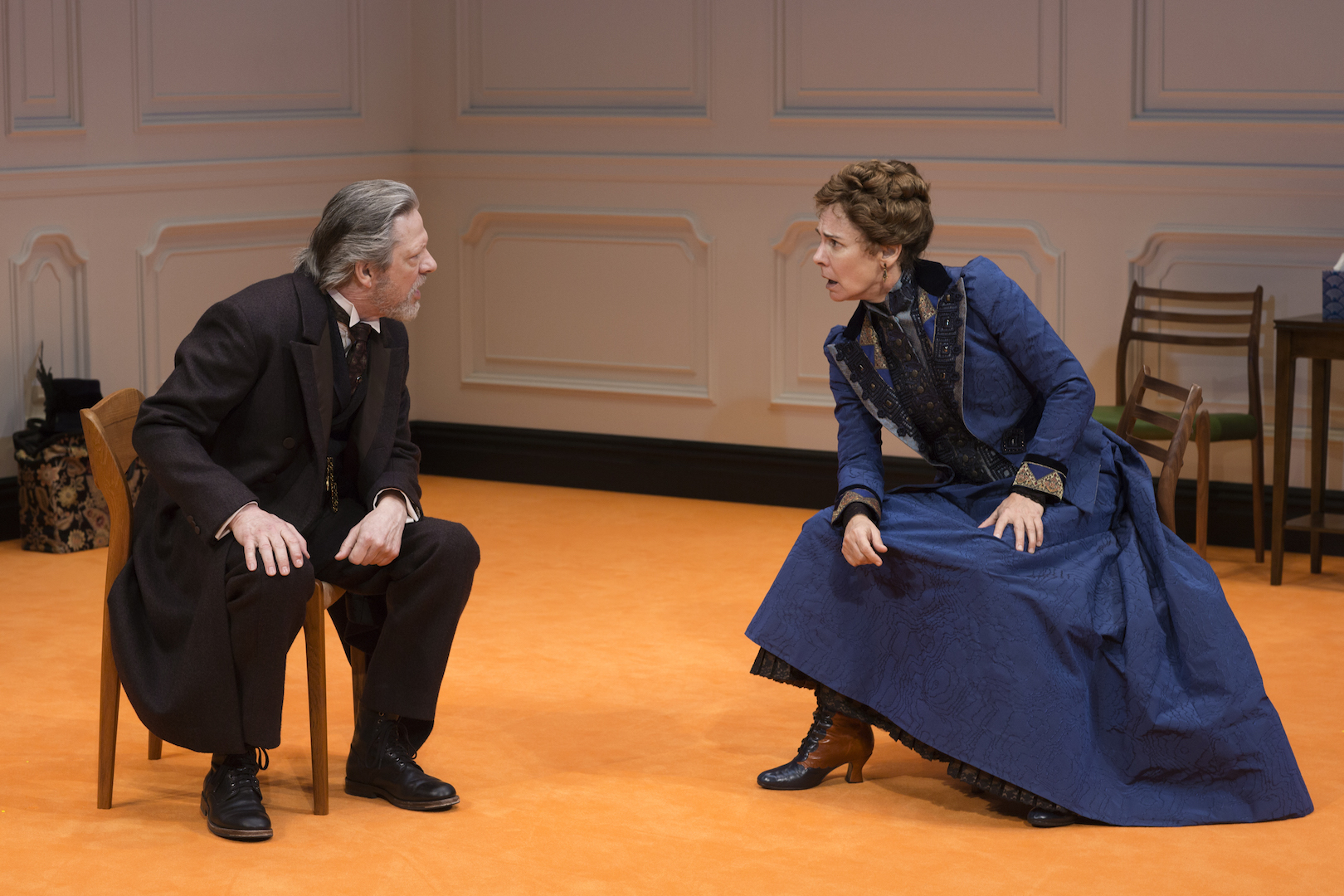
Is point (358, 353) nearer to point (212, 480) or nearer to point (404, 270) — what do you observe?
point (404, 270)

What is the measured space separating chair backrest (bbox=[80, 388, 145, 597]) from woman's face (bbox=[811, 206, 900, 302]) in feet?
4.25

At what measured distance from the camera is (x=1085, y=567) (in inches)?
118

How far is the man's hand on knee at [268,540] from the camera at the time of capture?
2.77 m

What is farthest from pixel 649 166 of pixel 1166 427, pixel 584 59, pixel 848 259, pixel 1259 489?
pixel 848 259

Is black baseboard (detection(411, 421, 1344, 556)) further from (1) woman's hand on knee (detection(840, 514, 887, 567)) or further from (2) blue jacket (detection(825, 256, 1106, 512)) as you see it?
(1) woman's hand on knee (detection(840, 514, 887, 567))

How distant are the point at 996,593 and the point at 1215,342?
2671 millimetres

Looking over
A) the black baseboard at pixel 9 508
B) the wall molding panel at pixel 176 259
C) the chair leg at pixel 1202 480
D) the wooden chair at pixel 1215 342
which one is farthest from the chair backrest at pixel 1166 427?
the black baseboard at pixel 9 508

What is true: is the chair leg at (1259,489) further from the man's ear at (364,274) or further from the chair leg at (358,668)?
the man's ear at (364,274)

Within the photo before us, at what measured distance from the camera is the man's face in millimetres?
2982

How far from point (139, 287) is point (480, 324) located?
1.42 meters

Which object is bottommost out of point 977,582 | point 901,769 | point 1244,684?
point 901,769

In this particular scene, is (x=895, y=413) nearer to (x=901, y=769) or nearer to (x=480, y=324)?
(x=901, y=769)

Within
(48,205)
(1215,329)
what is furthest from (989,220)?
(48,205)

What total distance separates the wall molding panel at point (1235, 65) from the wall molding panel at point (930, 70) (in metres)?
0.29
